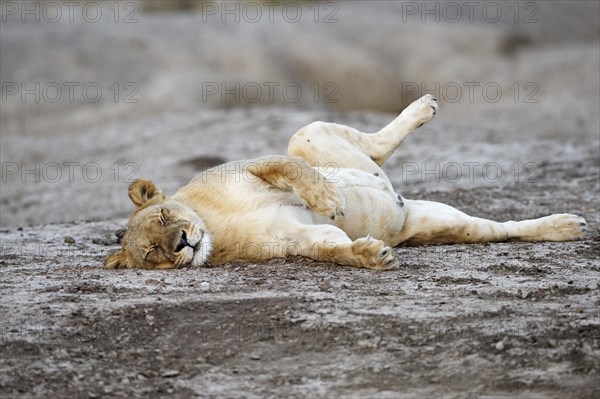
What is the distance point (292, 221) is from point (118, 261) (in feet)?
3.39

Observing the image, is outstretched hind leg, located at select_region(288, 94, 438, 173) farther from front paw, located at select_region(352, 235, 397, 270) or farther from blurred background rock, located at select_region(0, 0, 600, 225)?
blurred background rock, located at select_region(0, 0, 600, 225)

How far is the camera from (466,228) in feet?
21.9

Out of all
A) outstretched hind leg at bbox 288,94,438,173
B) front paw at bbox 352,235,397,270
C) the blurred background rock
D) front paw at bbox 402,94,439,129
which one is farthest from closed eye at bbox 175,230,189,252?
the blurred background rock

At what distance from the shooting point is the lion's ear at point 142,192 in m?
6.16

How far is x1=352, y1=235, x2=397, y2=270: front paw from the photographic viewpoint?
5531mm

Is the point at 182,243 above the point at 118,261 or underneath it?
above

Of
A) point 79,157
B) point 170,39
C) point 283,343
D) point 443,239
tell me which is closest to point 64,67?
point 170,39

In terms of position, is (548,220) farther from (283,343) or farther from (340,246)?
(283,343)

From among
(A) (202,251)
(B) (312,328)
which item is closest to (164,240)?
(A) (202,251)

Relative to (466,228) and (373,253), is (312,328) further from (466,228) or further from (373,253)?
(466,228)

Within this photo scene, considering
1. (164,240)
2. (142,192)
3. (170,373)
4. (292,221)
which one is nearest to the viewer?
(170,373)

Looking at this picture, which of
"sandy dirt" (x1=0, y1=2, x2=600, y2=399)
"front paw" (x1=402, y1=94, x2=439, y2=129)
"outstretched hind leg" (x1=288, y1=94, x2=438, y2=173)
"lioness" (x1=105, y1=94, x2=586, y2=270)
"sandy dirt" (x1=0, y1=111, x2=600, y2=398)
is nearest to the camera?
"sandy dirt" (x1=0, y1=111, x2=600, y2=398)

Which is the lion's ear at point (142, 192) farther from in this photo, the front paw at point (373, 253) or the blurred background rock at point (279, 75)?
the blurred background rock at point (279, 75)

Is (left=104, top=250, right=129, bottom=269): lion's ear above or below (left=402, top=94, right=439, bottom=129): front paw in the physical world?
below
